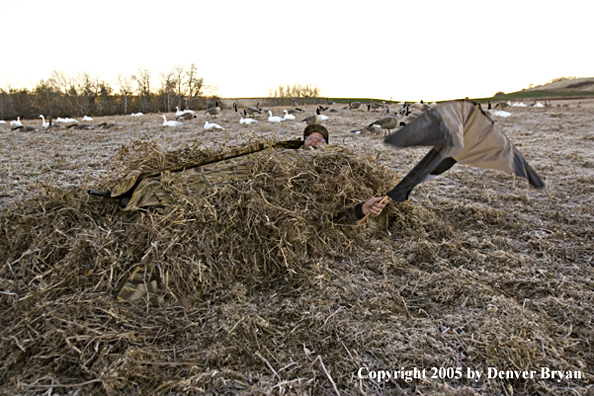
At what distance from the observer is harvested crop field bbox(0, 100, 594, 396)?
1818mm

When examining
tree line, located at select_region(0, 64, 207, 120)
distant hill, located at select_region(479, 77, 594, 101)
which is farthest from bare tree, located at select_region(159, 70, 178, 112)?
distant hill, located at select_region(479, 77, 594, 101)

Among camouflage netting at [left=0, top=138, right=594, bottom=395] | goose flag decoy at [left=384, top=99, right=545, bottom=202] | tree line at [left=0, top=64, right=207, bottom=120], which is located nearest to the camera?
camouflage netting at [left=0, top=138, right=594, bottom=395]

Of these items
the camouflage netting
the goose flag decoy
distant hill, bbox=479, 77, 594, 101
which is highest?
distant hill, bbox=479, 77, 594, 101

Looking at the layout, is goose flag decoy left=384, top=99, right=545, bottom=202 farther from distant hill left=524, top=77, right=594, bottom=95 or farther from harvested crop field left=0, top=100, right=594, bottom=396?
distant hill left=524, top=77, right=594, bottom=95

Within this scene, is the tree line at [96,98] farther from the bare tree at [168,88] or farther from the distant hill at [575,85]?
the distant hill at [575,85]

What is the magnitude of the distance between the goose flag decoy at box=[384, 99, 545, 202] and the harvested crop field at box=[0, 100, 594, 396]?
96 cm

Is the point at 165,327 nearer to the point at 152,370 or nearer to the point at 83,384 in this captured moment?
the point at 152,370

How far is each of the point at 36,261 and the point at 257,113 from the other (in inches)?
602

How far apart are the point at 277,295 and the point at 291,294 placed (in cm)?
10

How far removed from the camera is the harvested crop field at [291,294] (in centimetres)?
182

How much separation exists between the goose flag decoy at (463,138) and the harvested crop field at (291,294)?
0.96 m

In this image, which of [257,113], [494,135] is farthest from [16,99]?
[494,135]

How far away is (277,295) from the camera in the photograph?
250cm

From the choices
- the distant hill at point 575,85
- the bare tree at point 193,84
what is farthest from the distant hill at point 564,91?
the bare tree at point 193,84
